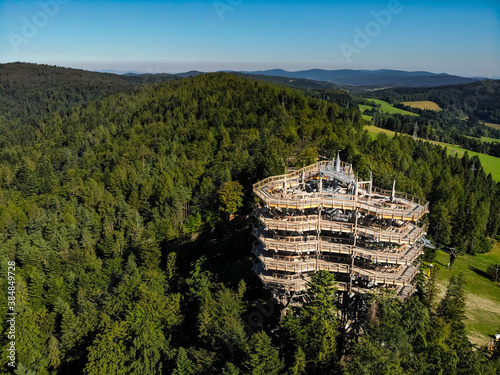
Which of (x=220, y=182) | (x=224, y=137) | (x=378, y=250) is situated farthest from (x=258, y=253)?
(x=224, y=137)

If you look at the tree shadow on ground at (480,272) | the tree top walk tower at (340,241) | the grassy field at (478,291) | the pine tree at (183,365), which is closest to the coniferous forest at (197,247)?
the pine tree at (183,365)

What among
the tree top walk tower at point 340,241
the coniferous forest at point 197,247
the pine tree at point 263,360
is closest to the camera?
the pine tree at point 263,360

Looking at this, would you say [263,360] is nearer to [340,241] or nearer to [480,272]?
[340,241]

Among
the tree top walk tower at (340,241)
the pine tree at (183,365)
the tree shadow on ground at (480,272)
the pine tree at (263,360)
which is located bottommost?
the tree shadow on ground at (480,272)

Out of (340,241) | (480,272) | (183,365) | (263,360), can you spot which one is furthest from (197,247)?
(480,272)

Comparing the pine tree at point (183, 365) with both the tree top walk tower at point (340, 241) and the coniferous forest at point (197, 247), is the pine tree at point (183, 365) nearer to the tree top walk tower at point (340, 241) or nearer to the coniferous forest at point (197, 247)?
the coniferous forest at point (197, 247)
